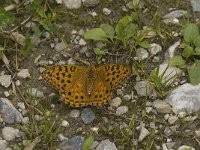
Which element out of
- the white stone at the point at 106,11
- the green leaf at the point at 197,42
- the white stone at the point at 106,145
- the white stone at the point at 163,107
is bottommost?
the white stone at the point at 106,145

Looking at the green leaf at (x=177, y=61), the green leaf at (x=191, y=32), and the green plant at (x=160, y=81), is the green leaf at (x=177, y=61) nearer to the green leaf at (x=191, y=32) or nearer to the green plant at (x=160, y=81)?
the green plant at (x=160, y=81)

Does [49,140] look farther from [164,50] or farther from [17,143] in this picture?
[164,50]

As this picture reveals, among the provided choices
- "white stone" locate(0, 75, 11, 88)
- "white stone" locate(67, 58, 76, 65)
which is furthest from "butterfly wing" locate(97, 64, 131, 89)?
"white stone" locate(0, 75, 11, 88)

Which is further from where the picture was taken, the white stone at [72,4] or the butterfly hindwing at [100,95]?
the white stone at [72,4]

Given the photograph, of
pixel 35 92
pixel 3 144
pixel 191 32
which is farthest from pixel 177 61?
pixel 3 144

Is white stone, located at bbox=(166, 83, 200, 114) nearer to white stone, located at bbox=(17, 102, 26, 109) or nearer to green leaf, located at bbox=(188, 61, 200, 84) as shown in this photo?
green leaf, located at bbox=(188, 61, 200, 84)

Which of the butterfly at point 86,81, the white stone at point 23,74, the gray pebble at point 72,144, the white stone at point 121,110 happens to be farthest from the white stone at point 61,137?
the white stone at point 23,74
